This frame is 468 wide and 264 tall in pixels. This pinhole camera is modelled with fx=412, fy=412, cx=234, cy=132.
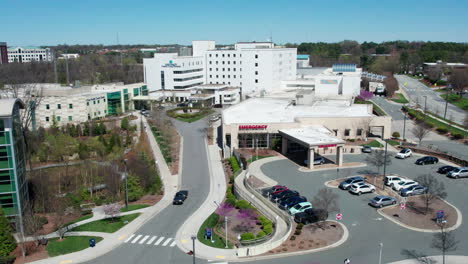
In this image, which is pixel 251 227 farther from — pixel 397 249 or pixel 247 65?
pixel 247 65

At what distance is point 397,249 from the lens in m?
23.0

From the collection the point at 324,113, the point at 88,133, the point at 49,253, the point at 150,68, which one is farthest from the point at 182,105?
the point at 49,253

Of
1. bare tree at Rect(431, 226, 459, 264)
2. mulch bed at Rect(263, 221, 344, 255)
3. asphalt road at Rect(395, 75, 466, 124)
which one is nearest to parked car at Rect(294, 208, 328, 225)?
mulch bed at Rect(263, 221, 344, 255)

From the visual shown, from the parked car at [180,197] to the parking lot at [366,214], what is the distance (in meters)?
8.20

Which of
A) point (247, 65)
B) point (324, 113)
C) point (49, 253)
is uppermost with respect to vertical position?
point (247, 65)

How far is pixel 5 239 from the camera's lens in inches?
966

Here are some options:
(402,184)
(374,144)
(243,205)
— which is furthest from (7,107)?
(374,144)

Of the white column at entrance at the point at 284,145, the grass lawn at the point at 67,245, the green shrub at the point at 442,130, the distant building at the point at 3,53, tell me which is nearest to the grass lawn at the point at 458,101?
the green shrub at the point at 442,130

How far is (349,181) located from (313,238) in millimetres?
10516

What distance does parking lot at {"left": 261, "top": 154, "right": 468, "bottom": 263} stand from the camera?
2280 cm

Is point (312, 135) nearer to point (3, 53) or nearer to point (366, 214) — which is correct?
point (366, 214)

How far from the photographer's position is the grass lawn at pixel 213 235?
82.4ft

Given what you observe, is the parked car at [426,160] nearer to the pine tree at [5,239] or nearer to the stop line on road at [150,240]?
the stop line on road at [150,240]

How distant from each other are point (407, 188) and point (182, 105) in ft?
174
